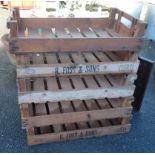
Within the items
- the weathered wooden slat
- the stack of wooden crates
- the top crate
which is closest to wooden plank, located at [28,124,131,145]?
the stack of wooden crates

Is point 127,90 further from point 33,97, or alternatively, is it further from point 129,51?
point 33,97

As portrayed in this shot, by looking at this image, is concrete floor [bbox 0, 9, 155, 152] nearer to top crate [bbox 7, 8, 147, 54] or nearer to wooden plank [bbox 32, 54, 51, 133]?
wooden plank [bbox 32, 54, 51, 133]

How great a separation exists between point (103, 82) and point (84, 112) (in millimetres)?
360

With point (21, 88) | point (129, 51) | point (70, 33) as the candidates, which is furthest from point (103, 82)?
point (21, 88)

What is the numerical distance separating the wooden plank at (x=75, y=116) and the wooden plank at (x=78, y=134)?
0.50 feet

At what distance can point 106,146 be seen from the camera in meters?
2.45

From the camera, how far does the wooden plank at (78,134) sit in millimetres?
2379

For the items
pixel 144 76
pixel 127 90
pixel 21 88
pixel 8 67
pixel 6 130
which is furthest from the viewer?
pixel 8 67

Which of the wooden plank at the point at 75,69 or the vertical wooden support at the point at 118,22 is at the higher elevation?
the vertical wooden support at the point at 118,22

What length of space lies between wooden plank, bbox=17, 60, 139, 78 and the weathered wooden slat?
0.19 metres

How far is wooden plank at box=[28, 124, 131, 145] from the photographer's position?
2.38 metres

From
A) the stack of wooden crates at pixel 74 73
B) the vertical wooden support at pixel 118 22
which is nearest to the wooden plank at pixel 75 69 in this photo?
the stack of wooden crates at pixel 74 73

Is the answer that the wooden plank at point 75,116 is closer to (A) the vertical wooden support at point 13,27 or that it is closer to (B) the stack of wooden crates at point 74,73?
(B) the stack of wooden crates at point 74,73

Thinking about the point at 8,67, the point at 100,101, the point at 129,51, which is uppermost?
the point at 129,51
